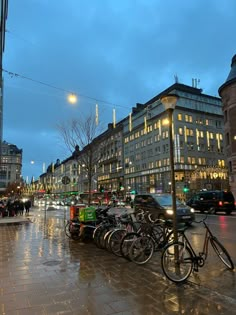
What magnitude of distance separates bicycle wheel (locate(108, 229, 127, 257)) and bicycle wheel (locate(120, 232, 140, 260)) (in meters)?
0.66

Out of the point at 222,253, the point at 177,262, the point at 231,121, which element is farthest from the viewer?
the point at 231,121

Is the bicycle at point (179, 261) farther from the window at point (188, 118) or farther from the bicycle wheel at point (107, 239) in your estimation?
the window at point (188, 118)

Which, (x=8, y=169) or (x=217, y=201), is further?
(x=8, y=169)

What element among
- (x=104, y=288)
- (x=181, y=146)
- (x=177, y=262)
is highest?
(x=181, y=146)

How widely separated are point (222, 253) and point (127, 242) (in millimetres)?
2352

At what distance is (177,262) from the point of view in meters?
6.01

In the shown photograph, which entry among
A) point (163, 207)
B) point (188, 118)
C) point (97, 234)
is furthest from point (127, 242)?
point (188, 118)

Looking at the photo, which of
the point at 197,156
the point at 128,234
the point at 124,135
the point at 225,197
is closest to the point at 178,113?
the point at 197,156

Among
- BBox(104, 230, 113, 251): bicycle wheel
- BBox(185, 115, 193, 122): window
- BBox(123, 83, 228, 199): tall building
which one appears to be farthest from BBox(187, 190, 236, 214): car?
BBox(185, 115, 193, 122): window

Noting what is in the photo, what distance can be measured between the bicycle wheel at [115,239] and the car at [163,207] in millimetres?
7107

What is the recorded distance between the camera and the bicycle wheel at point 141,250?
7336 mm

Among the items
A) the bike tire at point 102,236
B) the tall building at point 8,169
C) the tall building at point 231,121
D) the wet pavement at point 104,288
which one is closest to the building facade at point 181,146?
the tall building at point 231,121

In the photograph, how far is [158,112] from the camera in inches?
2712

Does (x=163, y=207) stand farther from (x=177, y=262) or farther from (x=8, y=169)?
(x=8, y=169)
